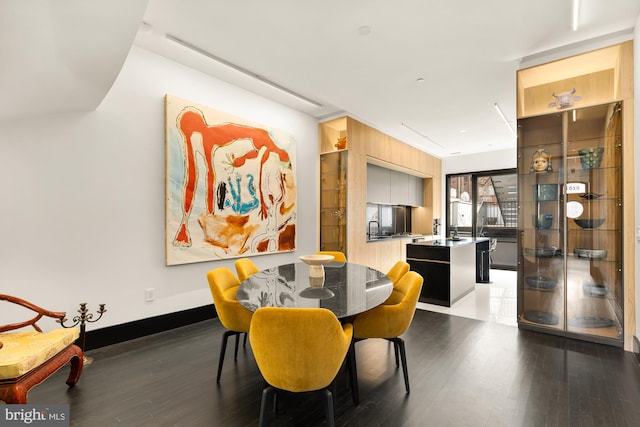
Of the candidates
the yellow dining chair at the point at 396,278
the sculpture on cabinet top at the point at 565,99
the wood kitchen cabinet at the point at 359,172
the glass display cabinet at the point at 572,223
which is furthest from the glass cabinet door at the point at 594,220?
the wood kitchen cabinet at the point at 359,172

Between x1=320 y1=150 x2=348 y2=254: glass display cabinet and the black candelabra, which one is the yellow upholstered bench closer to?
the black candelabra

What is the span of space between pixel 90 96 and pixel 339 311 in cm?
273

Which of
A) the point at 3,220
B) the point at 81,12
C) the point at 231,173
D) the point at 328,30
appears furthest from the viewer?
the point at 231,173

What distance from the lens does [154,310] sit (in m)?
3.31

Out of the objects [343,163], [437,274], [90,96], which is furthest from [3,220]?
[437,274]

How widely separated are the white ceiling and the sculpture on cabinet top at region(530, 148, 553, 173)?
103 centimetres

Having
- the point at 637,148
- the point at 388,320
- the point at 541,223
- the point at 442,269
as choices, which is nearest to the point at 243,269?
the point at 388,320

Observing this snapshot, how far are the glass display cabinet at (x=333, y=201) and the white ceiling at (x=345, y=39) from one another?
46.4 inches

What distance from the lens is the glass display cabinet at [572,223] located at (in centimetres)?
314

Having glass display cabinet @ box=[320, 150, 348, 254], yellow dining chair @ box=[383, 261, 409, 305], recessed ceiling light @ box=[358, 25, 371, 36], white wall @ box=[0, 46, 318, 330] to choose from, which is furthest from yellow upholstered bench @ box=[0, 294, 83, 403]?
glass display cabinet @ box=[320, 150, 348, 254]

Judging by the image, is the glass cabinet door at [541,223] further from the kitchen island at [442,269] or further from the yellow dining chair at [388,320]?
the yellow dining chair at [388,320]

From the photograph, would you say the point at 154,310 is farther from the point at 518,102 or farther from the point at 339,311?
the point at 518,102

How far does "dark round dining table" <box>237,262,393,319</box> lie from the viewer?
1795mm

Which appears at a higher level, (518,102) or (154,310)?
(518,102)
